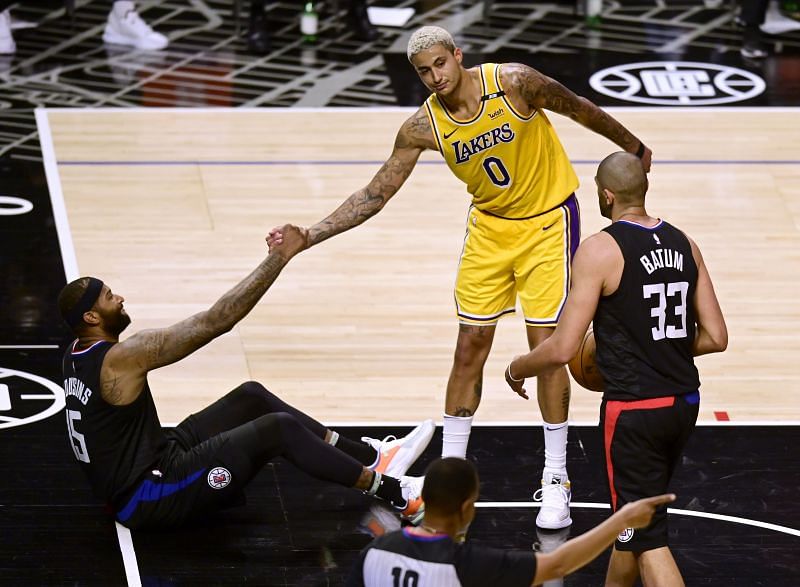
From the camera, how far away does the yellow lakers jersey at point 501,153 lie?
6656 millimetres

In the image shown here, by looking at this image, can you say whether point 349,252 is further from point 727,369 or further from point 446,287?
point 727,369

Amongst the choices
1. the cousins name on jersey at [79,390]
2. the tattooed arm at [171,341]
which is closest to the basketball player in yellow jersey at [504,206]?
the tattooed arm at [171,341]

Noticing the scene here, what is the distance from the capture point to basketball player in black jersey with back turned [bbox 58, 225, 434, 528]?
6.25 meters

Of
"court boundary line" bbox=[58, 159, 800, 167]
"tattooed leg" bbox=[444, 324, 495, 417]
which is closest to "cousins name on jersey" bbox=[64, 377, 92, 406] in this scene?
"tattooed leg" bbox=[444, 324, 495, 417]

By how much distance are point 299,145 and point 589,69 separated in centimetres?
306

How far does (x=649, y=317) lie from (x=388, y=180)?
178 cm

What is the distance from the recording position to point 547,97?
22.0ft

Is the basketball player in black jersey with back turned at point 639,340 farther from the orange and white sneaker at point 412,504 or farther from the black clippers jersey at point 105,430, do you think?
the black clippers jersey at point 105,430

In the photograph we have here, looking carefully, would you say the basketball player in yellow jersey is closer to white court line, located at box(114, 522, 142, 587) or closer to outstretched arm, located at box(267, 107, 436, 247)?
outstretched arm, located at box(267, 107, 436, 247)

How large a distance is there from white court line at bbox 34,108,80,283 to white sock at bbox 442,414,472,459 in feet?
10.7

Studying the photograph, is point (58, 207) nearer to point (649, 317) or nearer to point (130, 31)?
point (130, 31)

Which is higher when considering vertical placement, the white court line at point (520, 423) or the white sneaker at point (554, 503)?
the white sneaker at point (554, 503)

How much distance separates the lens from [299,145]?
11555 millimetres

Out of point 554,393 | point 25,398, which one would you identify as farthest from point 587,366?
point 25,398
